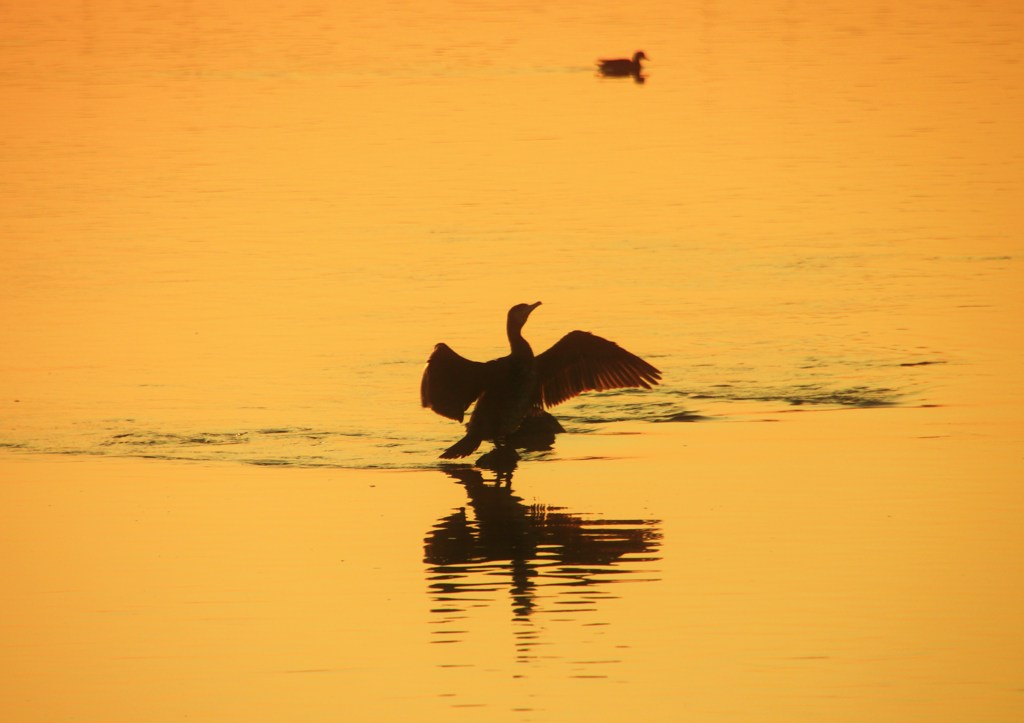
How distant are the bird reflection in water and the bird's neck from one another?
127 centimetres

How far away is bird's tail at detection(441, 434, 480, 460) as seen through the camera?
11.3m

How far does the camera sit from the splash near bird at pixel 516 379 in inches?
455

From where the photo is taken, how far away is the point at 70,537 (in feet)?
32.3

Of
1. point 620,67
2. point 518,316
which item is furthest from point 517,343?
point 620,67

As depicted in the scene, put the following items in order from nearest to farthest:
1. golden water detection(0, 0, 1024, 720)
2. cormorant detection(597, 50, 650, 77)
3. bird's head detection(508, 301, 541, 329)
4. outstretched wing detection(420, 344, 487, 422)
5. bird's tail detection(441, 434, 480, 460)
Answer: golden water detection(0, 0, 1024, 720)
bird's tail detection(441, 434, 480, 460)
outstretched wing detection(420, 344, 487, 422)
bird's head detection(508, 301, 541, 329)
cormorant detection(597, 50, 650, 77)

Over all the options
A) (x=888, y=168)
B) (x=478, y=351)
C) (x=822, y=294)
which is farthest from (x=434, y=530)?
(x=888, y=168)

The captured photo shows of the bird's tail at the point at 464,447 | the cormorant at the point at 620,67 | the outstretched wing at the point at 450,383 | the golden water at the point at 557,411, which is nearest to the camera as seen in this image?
the golden water at the point at 557,411

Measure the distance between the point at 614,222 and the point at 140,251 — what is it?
5001 mm

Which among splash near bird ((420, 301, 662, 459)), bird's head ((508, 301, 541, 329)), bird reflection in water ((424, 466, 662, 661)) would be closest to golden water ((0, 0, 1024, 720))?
A: bird reflection in water ((424, 466, 662, 661))

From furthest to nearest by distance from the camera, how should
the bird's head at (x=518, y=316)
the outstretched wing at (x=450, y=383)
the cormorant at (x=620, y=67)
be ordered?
the cormorant at (x=620, y=67) → the bird's head at (x=518, y=316) → the outstretched wing at (x=450, y=383)

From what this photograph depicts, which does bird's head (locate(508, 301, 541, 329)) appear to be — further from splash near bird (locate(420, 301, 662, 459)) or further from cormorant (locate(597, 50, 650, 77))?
cormorant (locate(597, 50, 650, 77))

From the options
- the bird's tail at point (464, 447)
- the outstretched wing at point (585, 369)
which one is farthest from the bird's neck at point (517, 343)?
the bird's tail at point (464, 447)

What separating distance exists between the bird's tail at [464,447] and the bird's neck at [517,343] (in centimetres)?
70

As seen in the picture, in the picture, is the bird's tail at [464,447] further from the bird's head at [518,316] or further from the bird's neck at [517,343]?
the bird's head at [518,316]
